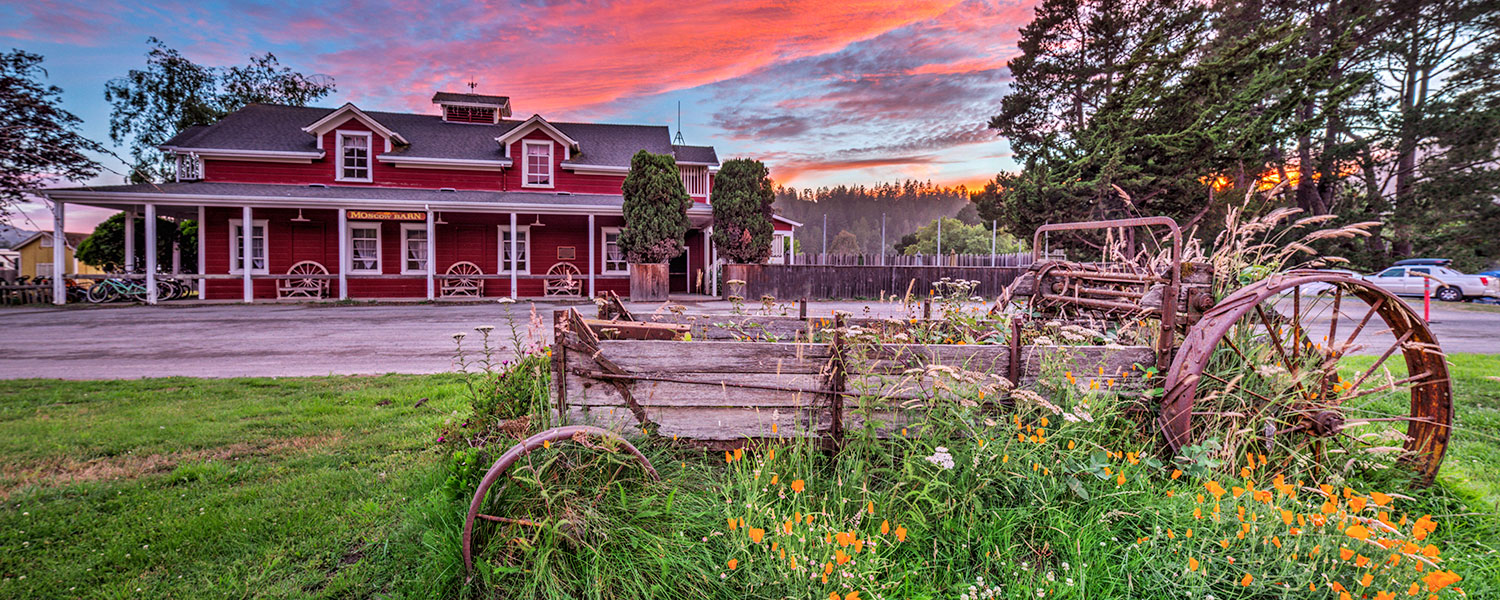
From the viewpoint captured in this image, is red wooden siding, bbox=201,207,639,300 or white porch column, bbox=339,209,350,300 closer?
white porch column, bbox=339,209,350,300

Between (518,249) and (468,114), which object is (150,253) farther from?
(468,114)

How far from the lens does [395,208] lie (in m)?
17.6

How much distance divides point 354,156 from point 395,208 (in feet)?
13.7

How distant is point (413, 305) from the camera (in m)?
16.4

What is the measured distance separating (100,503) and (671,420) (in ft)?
10.7

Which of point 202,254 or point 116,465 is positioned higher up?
point 202,254

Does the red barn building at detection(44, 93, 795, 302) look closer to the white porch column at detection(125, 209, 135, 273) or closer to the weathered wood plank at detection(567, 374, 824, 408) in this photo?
the white porch column at detection(125, 209, 135, 273)

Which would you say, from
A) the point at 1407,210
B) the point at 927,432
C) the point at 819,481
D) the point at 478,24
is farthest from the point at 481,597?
the point at 1407,210

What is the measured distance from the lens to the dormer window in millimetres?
23328

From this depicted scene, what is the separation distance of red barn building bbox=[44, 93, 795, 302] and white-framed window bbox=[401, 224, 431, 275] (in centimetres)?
4

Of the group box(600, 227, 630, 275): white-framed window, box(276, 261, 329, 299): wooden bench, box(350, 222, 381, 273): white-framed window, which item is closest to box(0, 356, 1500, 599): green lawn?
box(276, 261, 329, 299): wooden bench

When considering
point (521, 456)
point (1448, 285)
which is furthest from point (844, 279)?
point (1448, 285)

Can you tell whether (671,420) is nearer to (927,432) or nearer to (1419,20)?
(927,432)

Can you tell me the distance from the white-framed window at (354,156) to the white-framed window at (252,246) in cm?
278
